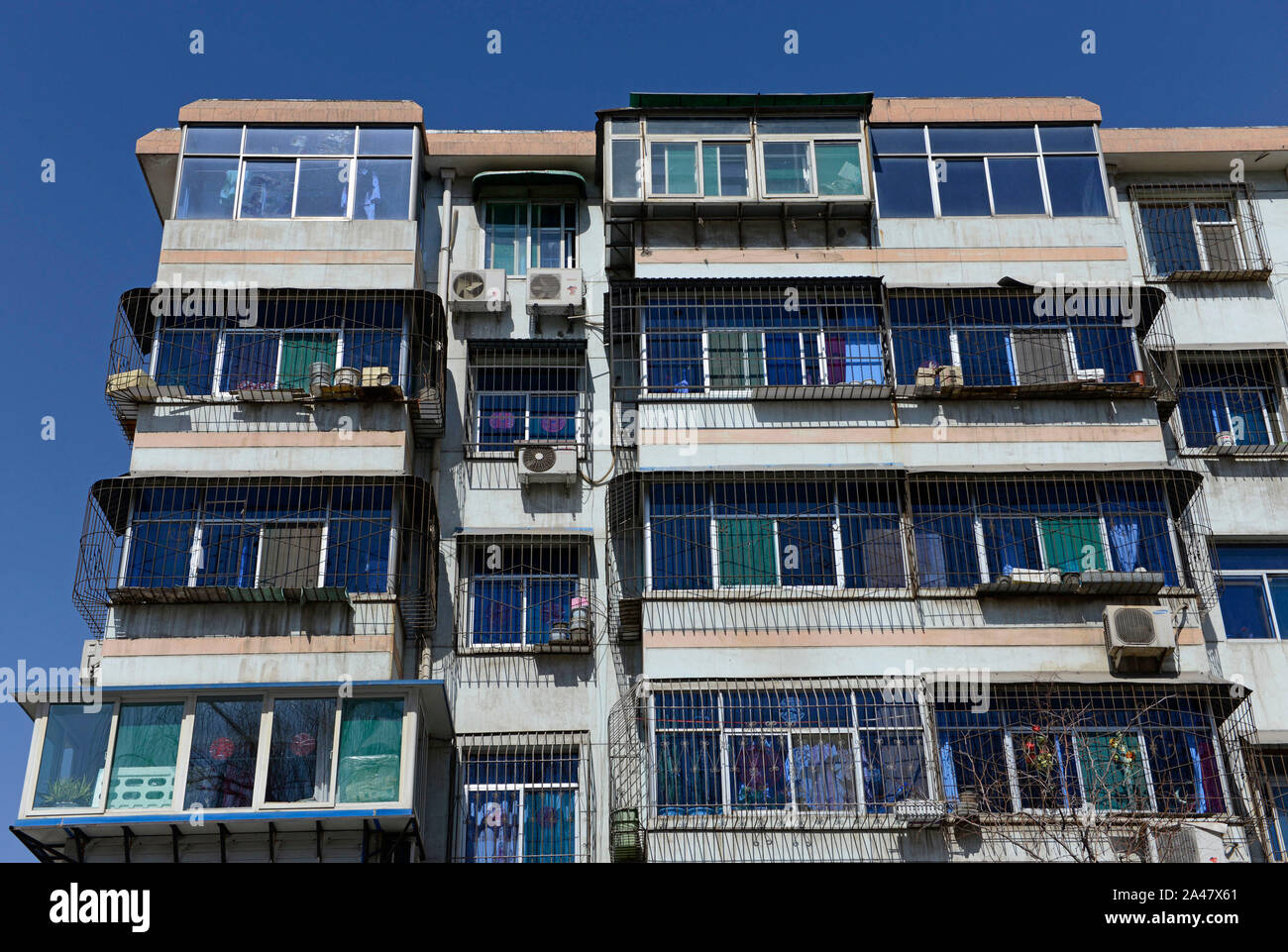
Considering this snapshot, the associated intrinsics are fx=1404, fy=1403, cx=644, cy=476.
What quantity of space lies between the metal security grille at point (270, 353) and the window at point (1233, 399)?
9744 millimetres

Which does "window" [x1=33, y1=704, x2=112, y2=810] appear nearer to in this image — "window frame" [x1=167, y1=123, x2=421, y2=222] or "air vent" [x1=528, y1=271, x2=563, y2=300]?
"window frame" [x1=167, y1=123, x2=421, y2=222]

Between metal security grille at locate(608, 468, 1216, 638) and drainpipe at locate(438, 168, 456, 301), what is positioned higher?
drainpipe at locate(438, 168, 456, 301)

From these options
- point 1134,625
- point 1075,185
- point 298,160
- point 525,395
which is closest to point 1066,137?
point 1075,185

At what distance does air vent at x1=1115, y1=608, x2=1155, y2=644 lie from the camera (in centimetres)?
1535

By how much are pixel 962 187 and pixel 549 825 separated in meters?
9.80

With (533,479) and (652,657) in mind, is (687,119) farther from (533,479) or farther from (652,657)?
(652,657)

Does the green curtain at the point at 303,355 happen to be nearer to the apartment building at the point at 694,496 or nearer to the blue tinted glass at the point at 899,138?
the apartment building at the point at 694,496

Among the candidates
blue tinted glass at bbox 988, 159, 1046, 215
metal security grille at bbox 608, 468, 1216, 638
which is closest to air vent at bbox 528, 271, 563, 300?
metal security grille at bbox 608, 468, 1216, 638

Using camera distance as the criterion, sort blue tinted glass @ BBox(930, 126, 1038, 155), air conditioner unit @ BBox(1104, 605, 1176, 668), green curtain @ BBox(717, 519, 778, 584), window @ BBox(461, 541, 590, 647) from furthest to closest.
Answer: blue tinted glass @ BBox(930, 126, 1038, 155) → window @ BBox(461, 541, 590, 647) → green curtain @ BBox(717, 519, 778, 584) → air conditioner unit @ BBox(1104, 605, 1176, 668)

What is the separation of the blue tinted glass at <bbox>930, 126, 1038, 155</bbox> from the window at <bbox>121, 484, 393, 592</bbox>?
349 inches

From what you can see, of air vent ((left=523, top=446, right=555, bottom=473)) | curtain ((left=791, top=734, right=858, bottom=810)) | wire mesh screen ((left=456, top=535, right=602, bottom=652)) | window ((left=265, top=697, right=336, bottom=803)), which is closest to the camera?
window ((left=265, top=697, right=336, bottom=803))
